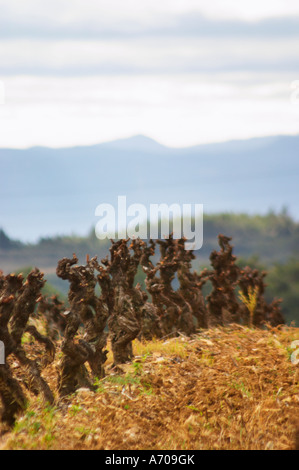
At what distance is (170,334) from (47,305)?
233 centimetres

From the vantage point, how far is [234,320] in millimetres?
14344

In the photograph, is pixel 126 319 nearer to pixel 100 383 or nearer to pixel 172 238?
pixel 100 383

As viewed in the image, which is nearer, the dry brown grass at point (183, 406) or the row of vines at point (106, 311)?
the dry brown grass at point (183, 406)

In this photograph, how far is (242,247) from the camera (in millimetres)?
50281

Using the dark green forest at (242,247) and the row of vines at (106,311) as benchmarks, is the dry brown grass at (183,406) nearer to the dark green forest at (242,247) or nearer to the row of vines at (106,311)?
the row of vines at (106,311)

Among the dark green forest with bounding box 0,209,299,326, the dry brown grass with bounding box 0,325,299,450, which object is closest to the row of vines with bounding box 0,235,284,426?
the dry brown grass with bounding box 0,325,299,450

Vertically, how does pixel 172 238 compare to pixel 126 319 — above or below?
above

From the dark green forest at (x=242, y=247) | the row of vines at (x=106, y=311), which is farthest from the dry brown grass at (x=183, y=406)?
the dark green forest at (x=242, y=247)

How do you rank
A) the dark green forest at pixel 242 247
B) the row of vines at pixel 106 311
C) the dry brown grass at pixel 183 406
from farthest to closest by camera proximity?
the dark green forest at pixel 242 247
the row of vines at pixel 106 311
the dry brown grass at pixel 183 406

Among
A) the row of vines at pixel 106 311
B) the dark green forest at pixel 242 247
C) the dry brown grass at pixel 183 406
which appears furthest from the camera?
the dark green forest at pixel 242 247

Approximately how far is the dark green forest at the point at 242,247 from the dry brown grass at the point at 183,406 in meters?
26.4

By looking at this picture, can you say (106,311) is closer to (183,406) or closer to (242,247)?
(183,406)

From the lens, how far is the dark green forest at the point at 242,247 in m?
38.2
